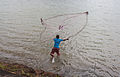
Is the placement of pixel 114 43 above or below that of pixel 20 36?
below

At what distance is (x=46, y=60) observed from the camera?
8.59 meters

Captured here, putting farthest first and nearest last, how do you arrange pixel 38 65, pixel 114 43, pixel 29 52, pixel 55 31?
pixel 55 31, pixel 114 43, pixel 29 52, pixel 38 65

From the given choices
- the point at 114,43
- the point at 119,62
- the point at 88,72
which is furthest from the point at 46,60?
the point at 114,43

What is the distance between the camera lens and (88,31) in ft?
45.8

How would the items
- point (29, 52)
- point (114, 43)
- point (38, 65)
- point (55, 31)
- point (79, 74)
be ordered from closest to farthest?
point (79, 74), point (38, 65), point (29, 52), point (114, 43), point (55, 31)

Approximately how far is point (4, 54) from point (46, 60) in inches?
144

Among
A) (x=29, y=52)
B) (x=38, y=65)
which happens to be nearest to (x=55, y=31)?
Result: (x=29, y=52)

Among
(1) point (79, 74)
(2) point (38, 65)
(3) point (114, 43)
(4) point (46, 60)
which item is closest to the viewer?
(1) point (79, 74)

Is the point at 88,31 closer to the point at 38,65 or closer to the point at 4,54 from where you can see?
the point at 38,65

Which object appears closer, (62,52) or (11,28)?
(62,52)

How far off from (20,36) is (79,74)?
7.84 m

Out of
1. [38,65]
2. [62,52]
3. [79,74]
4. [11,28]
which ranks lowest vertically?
[79,74]

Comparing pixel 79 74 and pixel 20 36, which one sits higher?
pixel 20 36

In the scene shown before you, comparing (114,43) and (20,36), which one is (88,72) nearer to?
(114,43)
